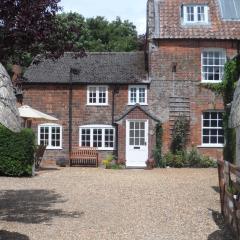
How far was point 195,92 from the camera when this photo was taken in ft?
98.1

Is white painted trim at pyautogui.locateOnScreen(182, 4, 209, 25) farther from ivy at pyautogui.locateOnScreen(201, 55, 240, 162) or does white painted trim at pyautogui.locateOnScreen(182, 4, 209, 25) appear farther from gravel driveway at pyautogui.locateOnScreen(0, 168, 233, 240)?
gravel driveway at pyautogui.locateOnScreen(0, 168, 233, 240)

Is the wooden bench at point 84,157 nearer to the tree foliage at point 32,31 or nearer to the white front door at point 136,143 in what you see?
the white front door at point 136,143

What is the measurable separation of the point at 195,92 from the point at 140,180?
10382 millimetres

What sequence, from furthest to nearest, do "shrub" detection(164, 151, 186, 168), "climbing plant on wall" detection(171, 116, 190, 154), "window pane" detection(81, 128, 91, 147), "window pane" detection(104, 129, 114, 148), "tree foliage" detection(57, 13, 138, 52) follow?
"tree foliage" detection(57, 13, 138, 52), "window pane" detection(81, 128, 91, 147), "window pane" detection(104, 129, 114, 148), "climbing plant on wall" detection(171, 116, 190, 154), "shrub" detection(164, 151, 186, 168)

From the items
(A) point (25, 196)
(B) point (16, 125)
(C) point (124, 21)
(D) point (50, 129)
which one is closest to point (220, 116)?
(D) point (50, 129)

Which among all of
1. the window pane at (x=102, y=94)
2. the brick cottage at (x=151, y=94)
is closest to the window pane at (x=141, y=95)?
the brick cottage at (x=151, y=94)

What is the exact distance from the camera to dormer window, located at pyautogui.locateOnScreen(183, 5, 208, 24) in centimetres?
3077

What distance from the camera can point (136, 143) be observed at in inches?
1160

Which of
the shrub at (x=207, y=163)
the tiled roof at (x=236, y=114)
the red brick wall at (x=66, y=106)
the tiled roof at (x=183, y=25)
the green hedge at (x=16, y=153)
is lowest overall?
the shrub at (x=207, y=163)

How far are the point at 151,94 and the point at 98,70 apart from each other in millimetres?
3633

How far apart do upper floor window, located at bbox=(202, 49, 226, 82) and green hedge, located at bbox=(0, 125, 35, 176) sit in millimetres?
12467

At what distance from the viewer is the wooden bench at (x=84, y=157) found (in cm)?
2964

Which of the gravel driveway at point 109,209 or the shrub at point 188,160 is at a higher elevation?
the shrub at point 188,160

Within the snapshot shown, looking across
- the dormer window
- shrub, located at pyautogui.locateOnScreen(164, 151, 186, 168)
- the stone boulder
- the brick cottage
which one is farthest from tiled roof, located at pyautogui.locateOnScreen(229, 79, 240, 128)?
the dormer window
